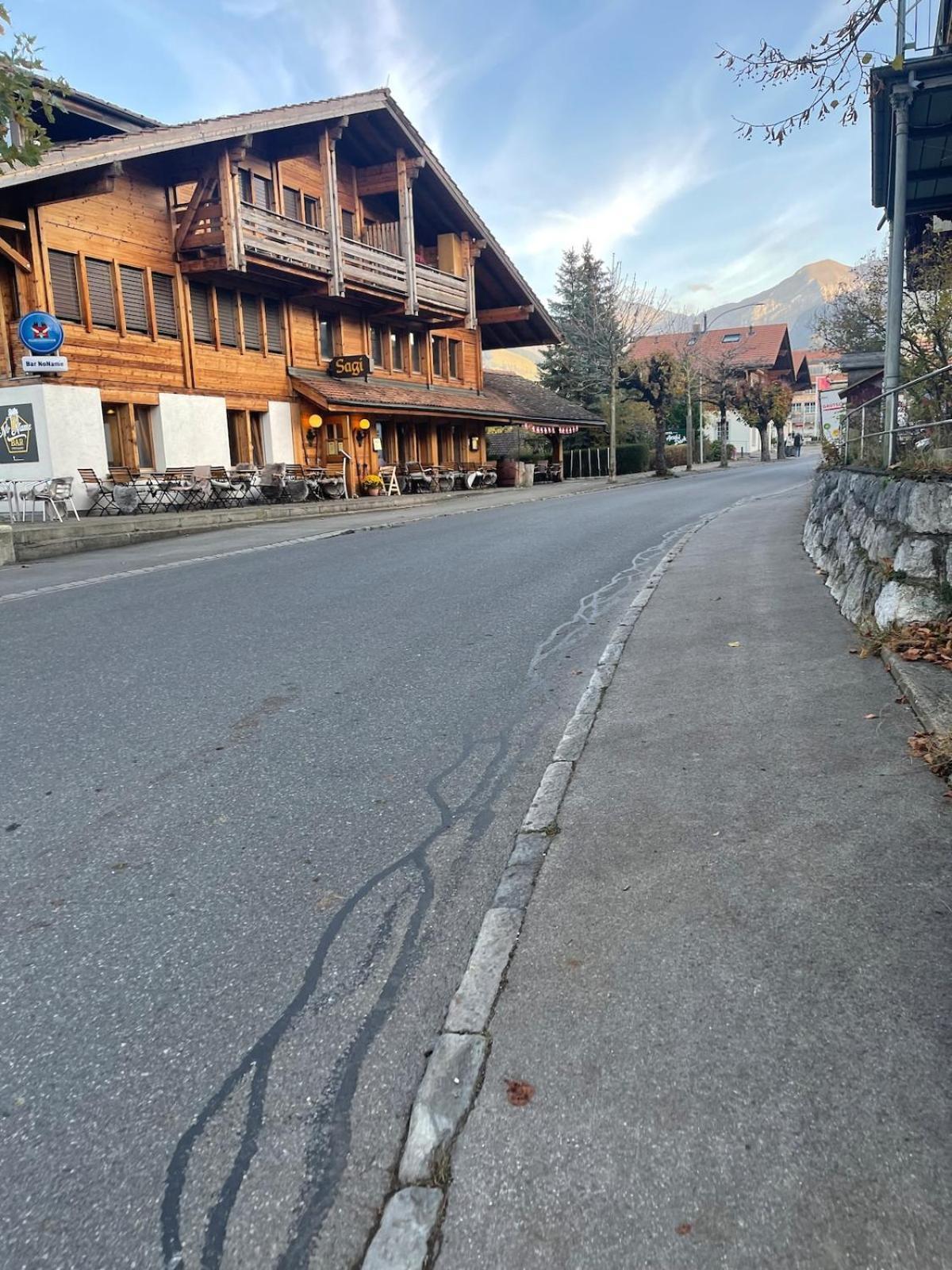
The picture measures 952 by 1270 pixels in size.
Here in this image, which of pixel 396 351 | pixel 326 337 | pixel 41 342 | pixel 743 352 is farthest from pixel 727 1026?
pixel 743 352

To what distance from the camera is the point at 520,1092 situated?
2.25 metres

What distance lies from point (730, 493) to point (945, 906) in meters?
24.5

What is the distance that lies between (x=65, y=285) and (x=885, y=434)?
18.6 metres

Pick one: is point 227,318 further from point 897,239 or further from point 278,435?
Result: point 897,239

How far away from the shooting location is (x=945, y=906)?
3.01m

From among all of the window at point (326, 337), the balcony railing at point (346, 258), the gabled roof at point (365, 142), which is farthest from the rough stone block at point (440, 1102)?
the window at point (326, 337)

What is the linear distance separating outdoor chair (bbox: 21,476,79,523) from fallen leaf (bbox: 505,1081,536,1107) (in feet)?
61.0

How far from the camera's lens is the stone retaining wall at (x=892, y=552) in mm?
6016

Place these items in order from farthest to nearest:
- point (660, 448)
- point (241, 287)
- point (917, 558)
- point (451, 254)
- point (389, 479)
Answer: point (660, 448)
point (451, 254)
point (389, 479)
point (241, 287)
point (917, 558)

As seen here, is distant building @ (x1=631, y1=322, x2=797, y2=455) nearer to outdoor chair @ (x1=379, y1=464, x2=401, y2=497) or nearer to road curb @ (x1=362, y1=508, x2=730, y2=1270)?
outdoor chair @ (x1=379, y1=464, x2=401, y2=497)

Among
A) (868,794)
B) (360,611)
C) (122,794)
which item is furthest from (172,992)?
(360,611)

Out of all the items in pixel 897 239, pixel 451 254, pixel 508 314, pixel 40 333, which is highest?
pixel 451 254

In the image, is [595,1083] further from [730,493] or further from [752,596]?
[730,493]

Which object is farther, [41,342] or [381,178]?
[381,178]
